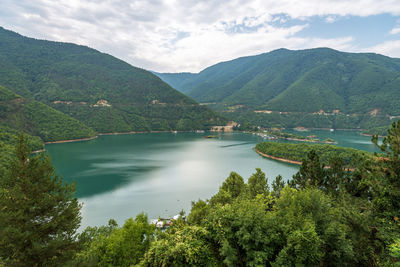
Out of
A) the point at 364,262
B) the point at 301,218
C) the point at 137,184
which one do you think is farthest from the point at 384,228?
the point at 137,184

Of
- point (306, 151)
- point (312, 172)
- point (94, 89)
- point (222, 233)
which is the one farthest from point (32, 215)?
point (94, 89)

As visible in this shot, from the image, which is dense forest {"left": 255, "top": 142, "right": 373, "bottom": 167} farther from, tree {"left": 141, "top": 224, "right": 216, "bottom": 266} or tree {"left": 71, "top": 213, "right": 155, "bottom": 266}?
tree {"left": 141, "top": 224, "right": 216, "bottom": 266}

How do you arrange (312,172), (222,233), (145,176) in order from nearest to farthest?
1. (222,233)
2. (312,172)
3. (145,176)

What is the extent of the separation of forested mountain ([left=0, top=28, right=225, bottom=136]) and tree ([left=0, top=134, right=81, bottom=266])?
83.1 m

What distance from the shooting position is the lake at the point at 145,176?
81.3 feet

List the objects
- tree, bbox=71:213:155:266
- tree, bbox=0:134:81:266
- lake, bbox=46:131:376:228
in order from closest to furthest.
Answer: tree, bbox=0:134:81:266 < tree, bbox=71:213:155:266 < lake, bbox=46:131:376:228

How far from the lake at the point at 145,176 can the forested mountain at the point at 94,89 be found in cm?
4550

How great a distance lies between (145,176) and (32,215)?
99.0 ft

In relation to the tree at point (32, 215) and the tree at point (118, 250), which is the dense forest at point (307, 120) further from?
the tree at point (32, 215)

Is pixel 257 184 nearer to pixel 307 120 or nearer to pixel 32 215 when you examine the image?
pixel 32 215

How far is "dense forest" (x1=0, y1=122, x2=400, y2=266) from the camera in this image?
6.66 metres

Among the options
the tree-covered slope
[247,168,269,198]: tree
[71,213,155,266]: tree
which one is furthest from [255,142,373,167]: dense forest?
the tree-covered slope

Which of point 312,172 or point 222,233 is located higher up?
point 222,233

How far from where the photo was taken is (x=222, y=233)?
7.24 metres
